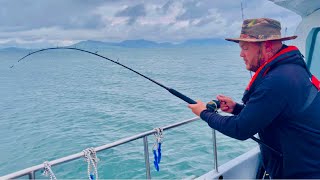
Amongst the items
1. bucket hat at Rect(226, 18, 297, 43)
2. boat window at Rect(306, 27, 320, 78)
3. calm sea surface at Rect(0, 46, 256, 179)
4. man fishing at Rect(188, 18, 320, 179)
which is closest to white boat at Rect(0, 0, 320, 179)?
boat window at Rect(306, 27, 320, 78)

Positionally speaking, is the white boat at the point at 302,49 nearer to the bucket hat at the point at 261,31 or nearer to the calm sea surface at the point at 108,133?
the bucket hat at the point at 261,31

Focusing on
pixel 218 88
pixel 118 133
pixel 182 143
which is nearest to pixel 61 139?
pixel 118 133

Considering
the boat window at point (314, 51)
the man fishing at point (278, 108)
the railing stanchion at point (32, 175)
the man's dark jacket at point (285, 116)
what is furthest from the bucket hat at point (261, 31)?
the boat window at point (314, 51)

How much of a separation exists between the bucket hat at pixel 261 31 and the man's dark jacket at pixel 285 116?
0.12 m

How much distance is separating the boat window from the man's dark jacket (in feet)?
8.41

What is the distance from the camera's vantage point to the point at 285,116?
77.0 inches

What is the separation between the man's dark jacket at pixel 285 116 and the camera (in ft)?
6.21

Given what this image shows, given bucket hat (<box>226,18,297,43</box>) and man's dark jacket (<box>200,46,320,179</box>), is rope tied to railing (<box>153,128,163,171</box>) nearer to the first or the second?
man's dark jacket (<box>200,46,320,179</box>)

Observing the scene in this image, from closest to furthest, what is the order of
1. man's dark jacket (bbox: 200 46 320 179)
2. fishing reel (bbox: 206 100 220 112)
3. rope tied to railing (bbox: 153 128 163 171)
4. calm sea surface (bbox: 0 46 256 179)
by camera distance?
1. man's dark jacket (bbox: 200 46 320 179)
2. fishing reel (bbox: 206 100 220 112)
3. rope tied to railing (bbox: 153 128 163 171)
4. calm sea surface (bbox: 0 46 256 179)

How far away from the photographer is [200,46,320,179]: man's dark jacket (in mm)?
1893

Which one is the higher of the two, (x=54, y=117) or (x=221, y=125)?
(x=221, y=125)

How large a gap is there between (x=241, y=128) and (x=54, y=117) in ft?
59.2

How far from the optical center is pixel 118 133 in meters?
14.2

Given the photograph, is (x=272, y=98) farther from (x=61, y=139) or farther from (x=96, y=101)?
(x=96, y=101)
